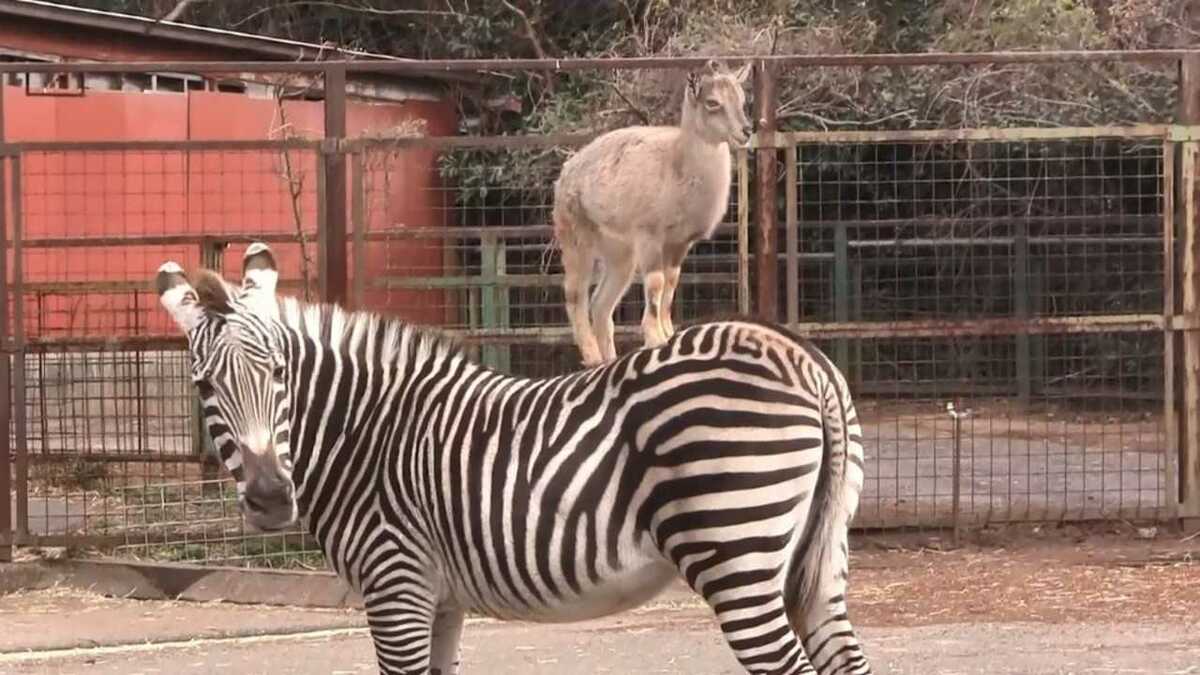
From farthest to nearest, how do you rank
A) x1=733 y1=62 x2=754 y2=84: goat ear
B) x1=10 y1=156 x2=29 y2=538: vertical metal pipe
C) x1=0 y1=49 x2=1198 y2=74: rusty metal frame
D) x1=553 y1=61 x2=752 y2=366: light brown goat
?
x1=10 y1=156 x2=29 y2=538: vertical metal pipe, x1=0 y1=49 x2=1198 y2=74: rusty metal frame, x1=733 y1=62 x2=754 y2=84: goat ear, x1=553 y1=61 x2=752 y2=366: light brown goat

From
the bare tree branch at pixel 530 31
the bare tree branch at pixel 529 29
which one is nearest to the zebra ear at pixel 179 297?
the bare tree branch at pixel 530 31

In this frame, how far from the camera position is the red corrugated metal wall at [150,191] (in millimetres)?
13055

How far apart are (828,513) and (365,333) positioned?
1577 millimetres

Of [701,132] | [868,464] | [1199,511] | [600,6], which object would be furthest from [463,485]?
[600,6]

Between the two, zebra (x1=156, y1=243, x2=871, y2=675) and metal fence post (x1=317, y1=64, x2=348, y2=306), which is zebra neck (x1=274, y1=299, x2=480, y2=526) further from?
metal fence post (x1=317, y1=64, x2=348, y2=306)

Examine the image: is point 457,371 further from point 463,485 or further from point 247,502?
point 247,502

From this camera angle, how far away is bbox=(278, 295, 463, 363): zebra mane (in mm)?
5715

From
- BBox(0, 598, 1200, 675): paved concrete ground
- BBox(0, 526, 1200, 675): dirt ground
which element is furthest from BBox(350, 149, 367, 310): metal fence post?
BBox(0, 598, 1200, 675): paved concrete ground

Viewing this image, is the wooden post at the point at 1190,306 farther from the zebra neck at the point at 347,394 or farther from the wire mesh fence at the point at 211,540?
the zebra neck at the point at 347,394

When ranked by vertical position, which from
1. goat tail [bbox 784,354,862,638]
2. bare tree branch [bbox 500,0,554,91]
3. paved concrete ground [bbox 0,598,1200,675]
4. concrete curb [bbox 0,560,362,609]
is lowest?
paved concrete ground [bbox 0,598,1200,675]

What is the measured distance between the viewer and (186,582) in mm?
9047

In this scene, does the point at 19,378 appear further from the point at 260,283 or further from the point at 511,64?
the point at 260,283

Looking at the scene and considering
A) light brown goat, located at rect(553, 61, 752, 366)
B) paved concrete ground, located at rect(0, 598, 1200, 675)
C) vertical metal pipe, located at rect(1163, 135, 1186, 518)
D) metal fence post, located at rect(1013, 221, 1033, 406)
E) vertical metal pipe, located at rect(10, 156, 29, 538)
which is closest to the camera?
paved concrete ground, located at rect(0, 598, 1200, 675)

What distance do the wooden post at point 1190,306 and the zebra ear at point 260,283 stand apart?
5.63 m
